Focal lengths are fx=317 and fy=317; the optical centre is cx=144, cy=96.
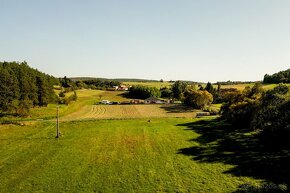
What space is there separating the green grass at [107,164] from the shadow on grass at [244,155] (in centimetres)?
161

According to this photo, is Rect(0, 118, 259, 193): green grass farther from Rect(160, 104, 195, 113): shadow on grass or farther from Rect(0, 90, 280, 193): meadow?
Rect(160, 104, 195, 113): shadow on grass

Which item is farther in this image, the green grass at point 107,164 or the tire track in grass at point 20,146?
the tire track in grass at point 20,146

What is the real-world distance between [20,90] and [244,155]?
78.8 meters

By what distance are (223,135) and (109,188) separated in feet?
116

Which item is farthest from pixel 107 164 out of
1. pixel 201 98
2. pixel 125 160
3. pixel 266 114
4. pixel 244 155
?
pixel 201 98

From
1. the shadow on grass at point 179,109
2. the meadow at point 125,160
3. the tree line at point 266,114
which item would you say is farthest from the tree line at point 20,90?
the tree line at point 266,114

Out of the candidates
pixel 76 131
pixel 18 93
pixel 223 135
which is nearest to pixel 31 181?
pixel 76 131

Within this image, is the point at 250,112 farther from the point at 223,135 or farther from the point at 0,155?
the point at 0,155

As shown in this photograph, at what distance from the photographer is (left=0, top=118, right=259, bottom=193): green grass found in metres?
34.7

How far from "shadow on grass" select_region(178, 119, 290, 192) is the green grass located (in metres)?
1.61

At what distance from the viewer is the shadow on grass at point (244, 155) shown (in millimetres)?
37250

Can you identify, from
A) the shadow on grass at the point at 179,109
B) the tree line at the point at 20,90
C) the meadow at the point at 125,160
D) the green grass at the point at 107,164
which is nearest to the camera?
the green grass at the point at 107,164

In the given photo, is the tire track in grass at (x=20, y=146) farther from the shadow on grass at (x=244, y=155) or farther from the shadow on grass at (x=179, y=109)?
the shadow on grass at (x=179, y=109)

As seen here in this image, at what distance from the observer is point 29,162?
4425 cm
